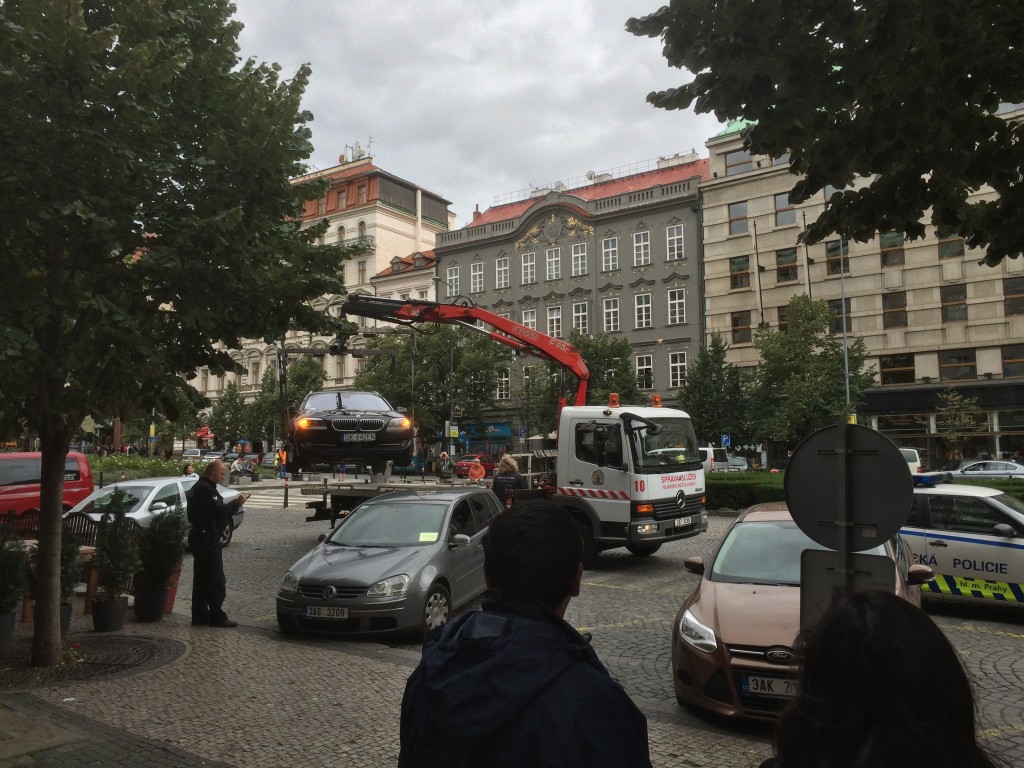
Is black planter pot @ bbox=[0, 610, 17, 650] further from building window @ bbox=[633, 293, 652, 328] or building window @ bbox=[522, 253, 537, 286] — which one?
building window @ bbox=[522, 253, 537, 286]

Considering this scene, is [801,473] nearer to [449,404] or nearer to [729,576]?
[729,576]

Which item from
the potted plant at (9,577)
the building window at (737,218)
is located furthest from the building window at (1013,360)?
the potted plant at (9,577)

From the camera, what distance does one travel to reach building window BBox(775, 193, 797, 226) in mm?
44625

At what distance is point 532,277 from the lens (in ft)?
177

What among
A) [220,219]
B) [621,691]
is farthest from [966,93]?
[220,219]

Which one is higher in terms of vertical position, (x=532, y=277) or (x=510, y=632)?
(x=532, y=277)

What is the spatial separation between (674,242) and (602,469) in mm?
37288

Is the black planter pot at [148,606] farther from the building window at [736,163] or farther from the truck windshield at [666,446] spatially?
the building window at [736,163]

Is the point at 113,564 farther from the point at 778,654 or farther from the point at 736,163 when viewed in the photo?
the point at 736,163

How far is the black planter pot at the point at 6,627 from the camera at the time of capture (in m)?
7.32

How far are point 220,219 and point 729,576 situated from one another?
17.1 feet

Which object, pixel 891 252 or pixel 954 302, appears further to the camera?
pixel 891 252

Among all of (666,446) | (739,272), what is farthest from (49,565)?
(739,272)

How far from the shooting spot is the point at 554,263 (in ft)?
174
